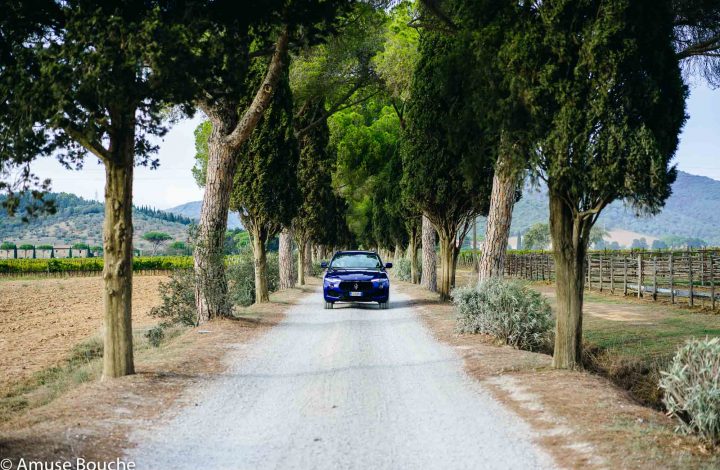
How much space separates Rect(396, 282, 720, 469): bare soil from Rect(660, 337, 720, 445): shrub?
16 centimetres

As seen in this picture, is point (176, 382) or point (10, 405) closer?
point (176, 382)

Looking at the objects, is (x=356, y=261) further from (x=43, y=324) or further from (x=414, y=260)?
(x=414, y=260)

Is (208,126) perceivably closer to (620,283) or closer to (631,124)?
(620,283)

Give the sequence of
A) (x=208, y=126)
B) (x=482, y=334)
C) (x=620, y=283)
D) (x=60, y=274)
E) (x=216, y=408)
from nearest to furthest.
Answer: (x=216, y=408)
(x=482, y=334)
(x=620, y=283)
(x=208, y=126)
(x=60, y=274)

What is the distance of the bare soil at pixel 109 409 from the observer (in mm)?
5172

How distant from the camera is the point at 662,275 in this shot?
26.4 metres

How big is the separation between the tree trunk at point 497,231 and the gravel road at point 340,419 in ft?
14.0

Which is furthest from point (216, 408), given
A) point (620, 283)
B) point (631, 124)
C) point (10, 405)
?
point (620, 283)

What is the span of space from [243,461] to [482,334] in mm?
8212

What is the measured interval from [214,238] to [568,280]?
26.8ft

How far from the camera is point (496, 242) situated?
14820 millimetres

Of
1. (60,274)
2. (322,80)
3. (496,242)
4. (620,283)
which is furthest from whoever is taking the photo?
(60,274)

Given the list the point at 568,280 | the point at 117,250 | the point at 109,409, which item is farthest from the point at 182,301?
the point at 568,280

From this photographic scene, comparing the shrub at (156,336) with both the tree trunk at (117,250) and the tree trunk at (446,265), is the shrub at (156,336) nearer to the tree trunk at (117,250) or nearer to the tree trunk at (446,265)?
the tree trunk at (117,250)
